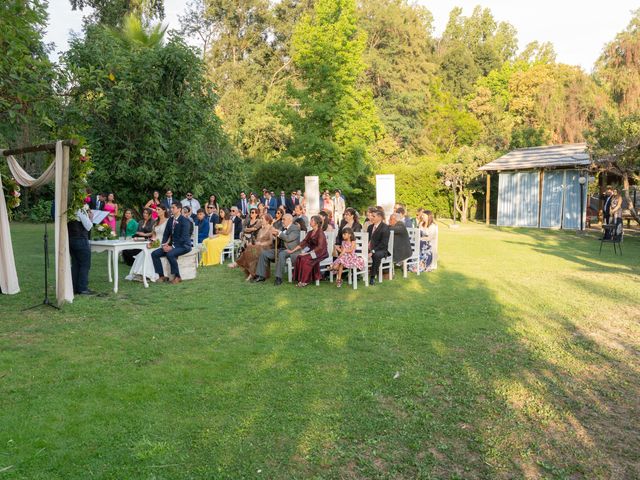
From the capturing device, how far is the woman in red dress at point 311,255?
9461mm

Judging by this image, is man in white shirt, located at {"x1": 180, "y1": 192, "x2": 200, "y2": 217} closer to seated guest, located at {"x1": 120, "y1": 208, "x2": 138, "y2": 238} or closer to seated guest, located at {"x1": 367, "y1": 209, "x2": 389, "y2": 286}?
seated guest, located at {"x1": 120, "y1": 208, "x2": 138, "y2": 238}

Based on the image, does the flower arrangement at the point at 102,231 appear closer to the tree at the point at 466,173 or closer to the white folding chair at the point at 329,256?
the white folding chair at the point at 329,256

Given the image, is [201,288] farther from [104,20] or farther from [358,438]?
[104,20]

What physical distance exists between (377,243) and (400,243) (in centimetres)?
70

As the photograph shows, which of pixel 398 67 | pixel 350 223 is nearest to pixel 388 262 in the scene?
pixel 350 223

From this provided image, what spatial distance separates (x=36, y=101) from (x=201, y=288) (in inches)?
153

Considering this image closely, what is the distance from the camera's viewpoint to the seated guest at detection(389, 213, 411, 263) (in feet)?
33.6

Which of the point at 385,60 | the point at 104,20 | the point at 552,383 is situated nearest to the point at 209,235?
the point at 552,383

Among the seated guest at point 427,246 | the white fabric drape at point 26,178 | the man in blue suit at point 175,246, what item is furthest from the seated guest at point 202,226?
the seated guest at point 427,246

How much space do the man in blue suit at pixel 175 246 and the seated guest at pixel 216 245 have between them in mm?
2257

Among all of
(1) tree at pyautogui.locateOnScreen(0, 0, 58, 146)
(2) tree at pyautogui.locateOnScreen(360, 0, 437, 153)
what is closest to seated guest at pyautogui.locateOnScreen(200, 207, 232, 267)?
(1) tree at pyautogui.locateOnScreen(0, 0, 58, 146)

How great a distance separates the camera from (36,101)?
7551 mm

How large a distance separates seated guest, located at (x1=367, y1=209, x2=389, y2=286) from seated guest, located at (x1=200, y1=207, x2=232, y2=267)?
438cm

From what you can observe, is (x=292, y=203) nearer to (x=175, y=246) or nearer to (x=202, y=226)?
(x=202, y=226)
